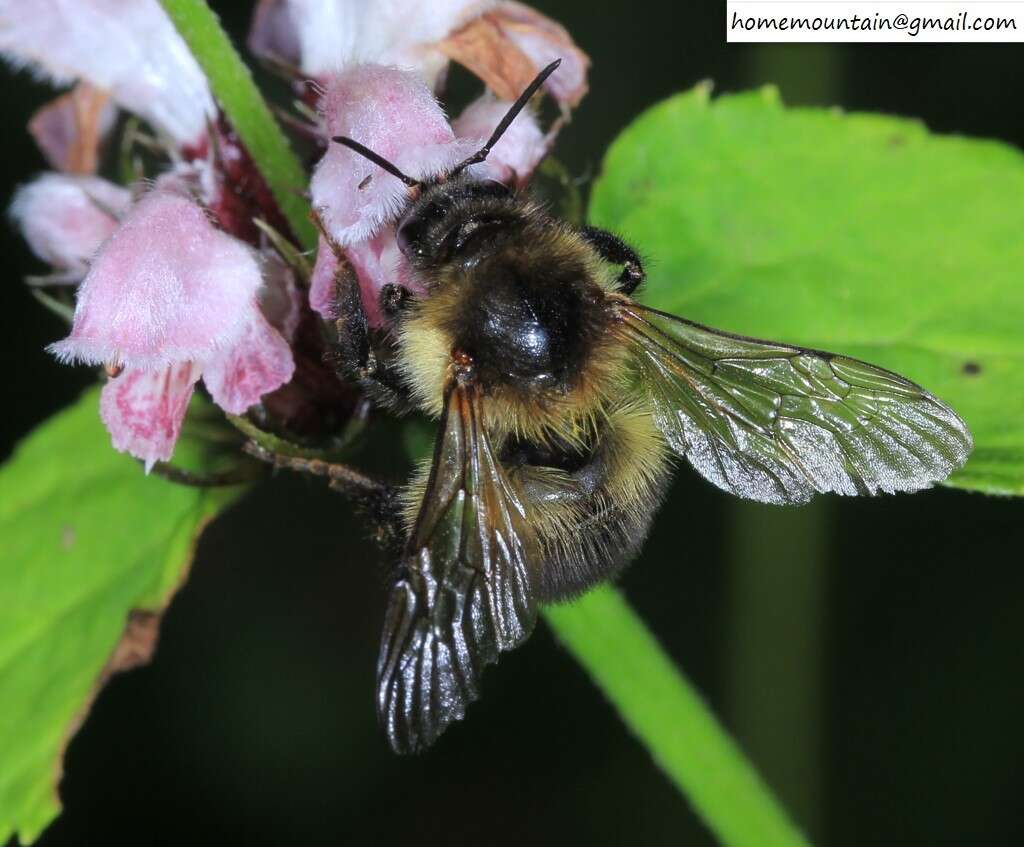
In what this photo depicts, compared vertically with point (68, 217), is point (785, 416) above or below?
above

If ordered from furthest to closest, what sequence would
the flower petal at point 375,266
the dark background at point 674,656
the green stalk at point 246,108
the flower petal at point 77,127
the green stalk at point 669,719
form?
the dark background at point 674,656, the flower petal at point 77,127, the green stalk at point 669,719, the flower petal at point 375,266, the green stalk at point 246,108

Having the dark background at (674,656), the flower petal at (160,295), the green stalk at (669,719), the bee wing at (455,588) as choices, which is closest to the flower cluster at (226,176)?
the flower petal at (160,295)

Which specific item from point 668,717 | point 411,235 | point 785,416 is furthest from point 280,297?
point 668,717

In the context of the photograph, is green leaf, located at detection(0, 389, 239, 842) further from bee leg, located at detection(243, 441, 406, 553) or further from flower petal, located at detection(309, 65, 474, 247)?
flower petal, located at detection(309, 65, 474, 247)

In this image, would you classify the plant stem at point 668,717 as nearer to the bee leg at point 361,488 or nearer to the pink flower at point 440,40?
the bee leg at point 361,488

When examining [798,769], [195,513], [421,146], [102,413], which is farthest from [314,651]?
[421,146]

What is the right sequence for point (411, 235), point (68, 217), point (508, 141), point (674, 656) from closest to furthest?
point (411, 235), point (508, 141), point (68, 217), point (674, 656)

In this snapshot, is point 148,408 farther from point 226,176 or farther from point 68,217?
point 68,217

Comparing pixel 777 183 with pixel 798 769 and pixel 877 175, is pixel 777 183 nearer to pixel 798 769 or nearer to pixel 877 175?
pixel 877 175

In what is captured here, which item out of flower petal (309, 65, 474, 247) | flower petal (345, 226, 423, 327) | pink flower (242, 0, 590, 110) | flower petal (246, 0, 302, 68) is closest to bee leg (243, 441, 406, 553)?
flower petal (345, 226, 423, 327)
